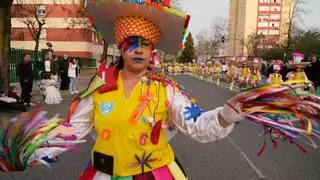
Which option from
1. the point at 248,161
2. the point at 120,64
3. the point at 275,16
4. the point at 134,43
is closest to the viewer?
the point at 134,43

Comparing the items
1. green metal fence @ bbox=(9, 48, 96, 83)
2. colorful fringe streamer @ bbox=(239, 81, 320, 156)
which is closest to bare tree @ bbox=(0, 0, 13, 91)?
green metal fence @ bbox=(9, 48, 96, 83)

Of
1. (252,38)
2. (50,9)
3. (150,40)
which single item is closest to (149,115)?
(150,40)

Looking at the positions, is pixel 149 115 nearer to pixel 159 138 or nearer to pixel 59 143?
pixel 159 138

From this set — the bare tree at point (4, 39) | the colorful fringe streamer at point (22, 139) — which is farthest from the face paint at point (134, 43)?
the bare tree at point (4, 39)

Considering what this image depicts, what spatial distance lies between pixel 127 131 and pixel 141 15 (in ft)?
2.22

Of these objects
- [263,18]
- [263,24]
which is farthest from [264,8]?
[263,24]

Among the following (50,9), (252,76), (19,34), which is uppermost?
(50,9)

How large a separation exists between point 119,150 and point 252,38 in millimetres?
80513

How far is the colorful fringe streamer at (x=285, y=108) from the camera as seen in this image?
5.91 feet

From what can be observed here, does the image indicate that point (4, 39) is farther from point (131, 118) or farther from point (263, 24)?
point (263, 24)

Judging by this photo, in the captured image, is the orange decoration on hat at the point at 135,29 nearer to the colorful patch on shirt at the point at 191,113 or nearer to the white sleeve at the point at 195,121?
the white sleeve at the point at 195,121

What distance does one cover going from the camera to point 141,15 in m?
2.29

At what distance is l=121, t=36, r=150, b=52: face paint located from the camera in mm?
2264

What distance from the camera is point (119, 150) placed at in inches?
84.8
